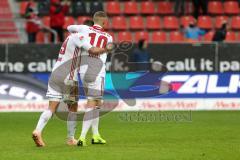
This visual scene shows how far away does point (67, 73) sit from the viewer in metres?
13.3

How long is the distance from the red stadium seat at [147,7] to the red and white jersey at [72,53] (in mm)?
15988

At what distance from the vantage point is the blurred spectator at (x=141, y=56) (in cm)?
2303

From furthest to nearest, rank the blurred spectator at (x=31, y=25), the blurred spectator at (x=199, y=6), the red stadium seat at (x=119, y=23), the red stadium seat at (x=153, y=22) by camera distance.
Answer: the blurred spectator at (x=199, y=6) → the red stadium seat at (x=153, y=22) → the red stadium seat at (x=119, y=23) → the blurred spectator at (x=31, y=25)

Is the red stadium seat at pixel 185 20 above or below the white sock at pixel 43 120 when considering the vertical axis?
below

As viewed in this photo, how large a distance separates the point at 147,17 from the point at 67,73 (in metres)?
15.8

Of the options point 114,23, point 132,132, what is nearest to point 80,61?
point 132,132

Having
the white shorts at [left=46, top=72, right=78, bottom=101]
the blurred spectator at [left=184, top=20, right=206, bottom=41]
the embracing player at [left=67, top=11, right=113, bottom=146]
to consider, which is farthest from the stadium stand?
the white shorts at [left=46, top=72, right=78, bottom=101]

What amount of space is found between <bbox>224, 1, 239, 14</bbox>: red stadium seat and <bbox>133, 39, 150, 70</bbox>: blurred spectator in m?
7.59

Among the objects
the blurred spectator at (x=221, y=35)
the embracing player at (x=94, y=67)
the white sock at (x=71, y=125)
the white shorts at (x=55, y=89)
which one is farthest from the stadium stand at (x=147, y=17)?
the white shorts at (x=55, y=89)

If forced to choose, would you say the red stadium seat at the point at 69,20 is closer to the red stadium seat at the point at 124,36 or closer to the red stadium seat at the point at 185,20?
the red stadium seat at the point at 124,36

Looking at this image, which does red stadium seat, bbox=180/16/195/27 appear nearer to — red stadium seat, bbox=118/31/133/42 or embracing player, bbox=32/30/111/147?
red stadium seat, bbox=118/31/133/42

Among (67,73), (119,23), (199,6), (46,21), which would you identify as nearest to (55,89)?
(67,73)

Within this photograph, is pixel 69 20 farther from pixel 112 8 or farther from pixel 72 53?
pixel 72 53

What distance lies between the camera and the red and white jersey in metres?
13.0
